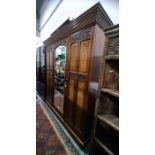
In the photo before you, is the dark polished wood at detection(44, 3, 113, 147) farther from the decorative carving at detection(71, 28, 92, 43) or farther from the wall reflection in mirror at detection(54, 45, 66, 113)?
the wall reflection in mirror at detection(54, 45, 66, 113)

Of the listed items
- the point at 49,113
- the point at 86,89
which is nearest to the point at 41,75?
the point at 49,113

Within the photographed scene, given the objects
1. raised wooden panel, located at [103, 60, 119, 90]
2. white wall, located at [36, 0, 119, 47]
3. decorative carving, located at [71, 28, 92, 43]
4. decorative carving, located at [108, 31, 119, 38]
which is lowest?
raised wooden panel, located at [103, 60, 119, 90]

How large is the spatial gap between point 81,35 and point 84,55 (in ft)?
1.04

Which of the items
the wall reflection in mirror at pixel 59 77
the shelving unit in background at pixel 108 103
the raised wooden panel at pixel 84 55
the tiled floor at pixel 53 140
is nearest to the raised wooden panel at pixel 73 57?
the raised wooden panel at pixel 84 55

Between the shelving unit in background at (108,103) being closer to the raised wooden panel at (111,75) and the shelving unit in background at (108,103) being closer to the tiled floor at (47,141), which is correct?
the raised wooden panel at (111,75)

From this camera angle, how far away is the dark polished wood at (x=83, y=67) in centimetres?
171

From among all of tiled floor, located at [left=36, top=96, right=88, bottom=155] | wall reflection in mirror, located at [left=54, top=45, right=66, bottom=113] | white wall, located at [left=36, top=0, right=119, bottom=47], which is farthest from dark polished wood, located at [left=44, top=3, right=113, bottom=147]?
white wall, located at [left=36, top=0, right=119, bottom=47]

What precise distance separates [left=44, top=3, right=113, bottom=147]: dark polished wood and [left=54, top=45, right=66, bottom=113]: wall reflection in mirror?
23 centimetres

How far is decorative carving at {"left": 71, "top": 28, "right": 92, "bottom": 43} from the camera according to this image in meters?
1.76

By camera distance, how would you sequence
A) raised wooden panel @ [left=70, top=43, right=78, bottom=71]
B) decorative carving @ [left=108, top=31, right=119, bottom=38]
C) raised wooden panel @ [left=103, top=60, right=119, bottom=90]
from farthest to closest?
raised wooden panel @ [left=70, top=43, right=78, bottom=71], raised wooden panel @ [left=103, top=60, right=119, bottom=90], decorative carving @ [left=108, top=31, right=119, bottom=38]

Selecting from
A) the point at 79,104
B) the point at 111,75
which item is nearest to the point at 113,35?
the point at 111,75
